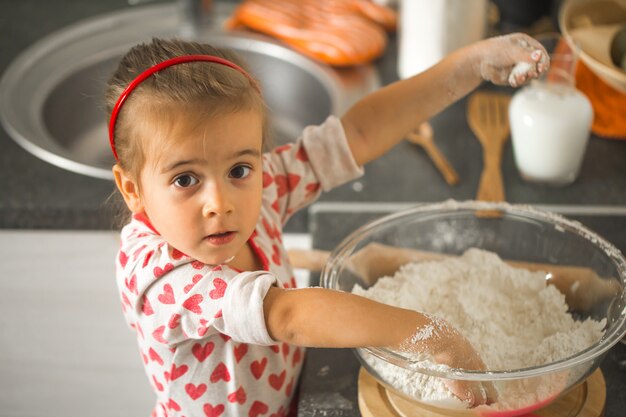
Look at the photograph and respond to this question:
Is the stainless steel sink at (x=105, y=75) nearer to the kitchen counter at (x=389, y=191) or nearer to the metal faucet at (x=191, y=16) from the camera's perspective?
the metal faucet at (x=191, y=16)

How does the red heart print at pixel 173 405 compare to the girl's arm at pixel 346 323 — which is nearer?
the girl's arm at pixel 346 323

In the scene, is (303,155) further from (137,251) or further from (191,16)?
(191,16)

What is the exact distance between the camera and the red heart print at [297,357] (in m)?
0.99

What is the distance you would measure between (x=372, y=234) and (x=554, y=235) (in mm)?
234

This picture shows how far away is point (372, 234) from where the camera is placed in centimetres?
104

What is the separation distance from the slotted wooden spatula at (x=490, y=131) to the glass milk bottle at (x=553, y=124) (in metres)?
0.05

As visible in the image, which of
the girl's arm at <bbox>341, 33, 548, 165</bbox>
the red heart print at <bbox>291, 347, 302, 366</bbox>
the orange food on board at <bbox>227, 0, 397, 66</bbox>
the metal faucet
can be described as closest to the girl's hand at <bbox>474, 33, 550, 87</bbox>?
the girl's arm at <bbox>341, 33, 548, 165</bbox>

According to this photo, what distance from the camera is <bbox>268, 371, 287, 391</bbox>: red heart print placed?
953 mm

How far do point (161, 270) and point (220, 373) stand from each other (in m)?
0.15

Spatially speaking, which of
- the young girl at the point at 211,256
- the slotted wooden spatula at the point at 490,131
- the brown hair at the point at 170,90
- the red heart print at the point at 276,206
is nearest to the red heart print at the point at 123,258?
the young girl at the point at 211,256

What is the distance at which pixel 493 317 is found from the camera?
37.6 inches

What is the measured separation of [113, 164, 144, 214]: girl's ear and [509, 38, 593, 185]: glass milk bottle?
0.67 meters

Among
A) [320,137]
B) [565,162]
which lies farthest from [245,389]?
[565,162]

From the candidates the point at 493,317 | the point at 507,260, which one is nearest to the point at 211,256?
the point at 493,317
